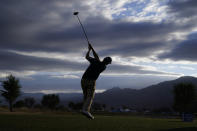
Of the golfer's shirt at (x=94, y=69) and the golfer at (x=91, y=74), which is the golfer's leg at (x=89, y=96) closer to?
the golfer at (x=91, y=74)

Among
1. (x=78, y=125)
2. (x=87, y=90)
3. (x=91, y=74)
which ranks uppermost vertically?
(x=91, y=74)

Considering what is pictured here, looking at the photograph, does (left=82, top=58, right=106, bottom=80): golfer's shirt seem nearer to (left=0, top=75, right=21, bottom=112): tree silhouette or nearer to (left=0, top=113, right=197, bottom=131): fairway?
(left=0, top=113, right=197, bottom=131): fairway

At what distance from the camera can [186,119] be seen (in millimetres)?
40094

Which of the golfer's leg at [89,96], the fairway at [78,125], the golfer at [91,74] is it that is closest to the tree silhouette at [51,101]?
the fairway at [78,125]

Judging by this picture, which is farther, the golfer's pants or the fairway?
the fairway

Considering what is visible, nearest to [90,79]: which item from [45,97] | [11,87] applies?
[11,87]

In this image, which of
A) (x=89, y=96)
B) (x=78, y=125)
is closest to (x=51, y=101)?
(x=78, y=125)

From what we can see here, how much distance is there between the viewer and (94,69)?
35.9 feet

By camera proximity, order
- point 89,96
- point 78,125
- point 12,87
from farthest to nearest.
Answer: point 12,87 < point 78,125 < point 89,96

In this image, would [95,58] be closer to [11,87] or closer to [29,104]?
[11,87]

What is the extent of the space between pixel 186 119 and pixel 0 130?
3330 centimetres

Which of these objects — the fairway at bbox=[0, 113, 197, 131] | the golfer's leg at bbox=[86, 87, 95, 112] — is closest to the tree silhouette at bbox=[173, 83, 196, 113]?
the fairway at bbox=[0, 113, 197, 131]

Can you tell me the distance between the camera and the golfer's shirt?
1090cm

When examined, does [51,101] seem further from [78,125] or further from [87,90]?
[87,90]
